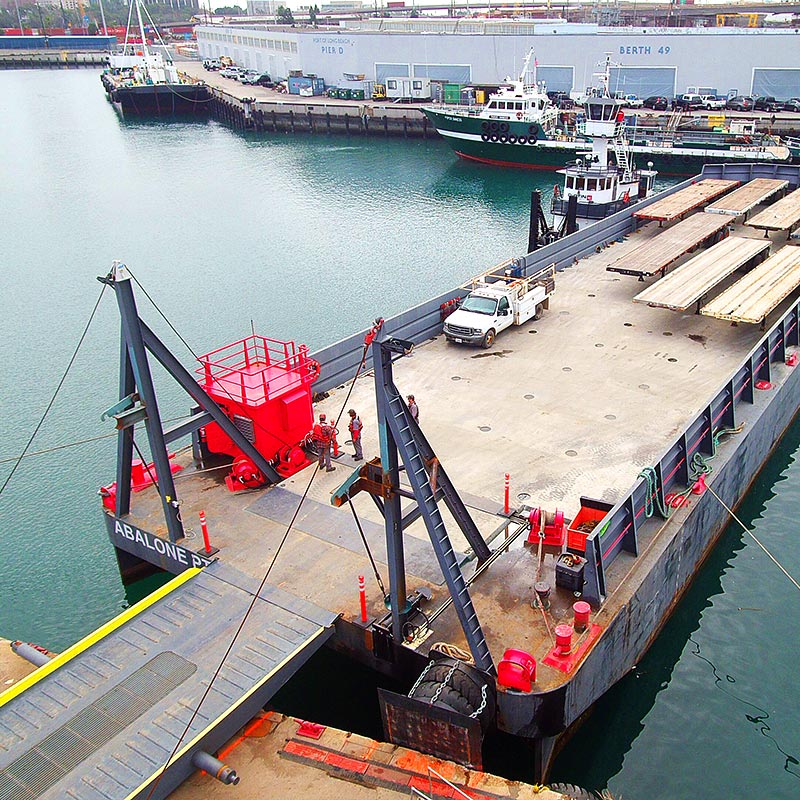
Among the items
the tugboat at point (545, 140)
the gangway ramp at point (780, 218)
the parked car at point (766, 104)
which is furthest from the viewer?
the parked car at point (766, 104)

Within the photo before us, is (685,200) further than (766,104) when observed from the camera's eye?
No

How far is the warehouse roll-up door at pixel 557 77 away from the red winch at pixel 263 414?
3110 inches

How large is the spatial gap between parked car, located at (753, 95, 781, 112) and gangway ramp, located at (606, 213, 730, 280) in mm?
50704

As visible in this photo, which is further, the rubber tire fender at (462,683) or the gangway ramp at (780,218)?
the gangway ramp at (780,218)

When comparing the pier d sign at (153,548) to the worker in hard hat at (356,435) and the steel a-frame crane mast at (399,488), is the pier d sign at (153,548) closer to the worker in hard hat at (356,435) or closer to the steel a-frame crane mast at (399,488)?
the steel a-frame crane mast at (399,488)

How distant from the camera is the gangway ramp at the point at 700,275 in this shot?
904 inches

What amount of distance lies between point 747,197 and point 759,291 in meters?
13.4

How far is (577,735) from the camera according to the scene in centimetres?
1283

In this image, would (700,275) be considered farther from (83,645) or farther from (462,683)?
(83,645)

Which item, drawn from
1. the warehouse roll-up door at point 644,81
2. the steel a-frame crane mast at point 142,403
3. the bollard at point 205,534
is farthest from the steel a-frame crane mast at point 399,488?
the warehouse roll-up door at point 644,81

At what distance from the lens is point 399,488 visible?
11.2 metres

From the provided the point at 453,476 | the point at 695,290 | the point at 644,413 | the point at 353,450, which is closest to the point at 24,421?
the point at 353,450

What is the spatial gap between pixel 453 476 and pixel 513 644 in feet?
16.6

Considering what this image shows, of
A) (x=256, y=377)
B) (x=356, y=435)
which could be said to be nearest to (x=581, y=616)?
(x=356, y=435)
